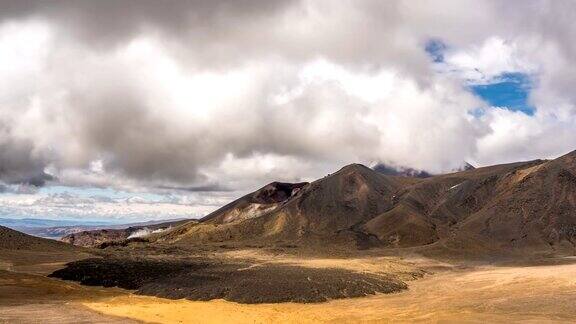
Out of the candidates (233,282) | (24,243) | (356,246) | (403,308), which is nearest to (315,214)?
(356,246)

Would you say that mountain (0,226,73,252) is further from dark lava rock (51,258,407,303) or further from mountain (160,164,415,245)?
mountain (160,164,415,245)

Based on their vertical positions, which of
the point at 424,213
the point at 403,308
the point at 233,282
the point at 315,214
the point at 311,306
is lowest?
the point at 403,308

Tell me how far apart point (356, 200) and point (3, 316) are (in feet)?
402

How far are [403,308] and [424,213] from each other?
102 meters

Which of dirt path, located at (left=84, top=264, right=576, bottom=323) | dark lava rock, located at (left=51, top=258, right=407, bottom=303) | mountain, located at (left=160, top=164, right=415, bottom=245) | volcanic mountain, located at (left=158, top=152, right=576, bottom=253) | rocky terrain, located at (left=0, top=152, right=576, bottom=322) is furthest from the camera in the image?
mountain, located at (left=160, top=164, right=415, bottom=245)

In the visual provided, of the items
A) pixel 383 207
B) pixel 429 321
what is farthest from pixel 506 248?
pixel 429 321

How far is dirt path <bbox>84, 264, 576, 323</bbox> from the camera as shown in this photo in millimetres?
33562

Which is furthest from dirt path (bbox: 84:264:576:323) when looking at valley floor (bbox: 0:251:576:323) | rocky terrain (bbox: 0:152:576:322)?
rocky terrain (bbox: 0:152:576:322)

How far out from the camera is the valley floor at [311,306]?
33.4m

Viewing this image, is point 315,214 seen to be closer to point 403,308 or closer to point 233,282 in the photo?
point 233,282

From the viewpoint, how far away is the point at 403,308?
38.1 meters

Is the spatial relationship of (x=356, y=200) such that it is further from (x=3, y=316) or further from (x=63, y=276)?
(x=3, y=316)

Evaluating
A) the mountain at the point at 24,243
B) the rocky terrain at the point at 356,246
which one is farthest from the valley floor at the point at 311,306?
the mountain at the point at 24,243

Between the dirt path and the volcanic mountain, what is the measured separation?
54.9 meters
